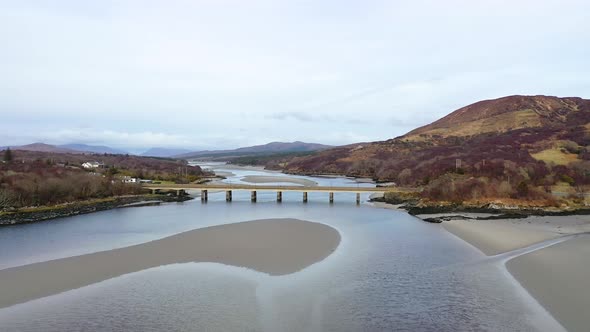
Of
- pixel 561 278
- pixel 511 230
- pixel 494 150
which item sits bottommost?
pixel 561 278

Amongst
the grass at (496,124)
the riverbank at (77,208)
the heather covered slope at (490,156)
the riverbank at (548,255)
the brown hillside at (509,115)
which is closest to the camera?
the riverbank at (548,255)

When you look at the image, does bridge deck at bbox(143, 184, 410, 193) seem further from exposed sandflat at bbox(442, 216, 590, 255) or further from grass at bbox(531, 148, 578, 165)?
grass at bbox(531, 148, 578, 165)

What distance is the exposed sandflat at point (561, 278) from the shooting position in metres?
15.0

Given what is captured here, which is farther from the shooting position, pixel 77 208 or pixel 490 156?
pixel 490 156

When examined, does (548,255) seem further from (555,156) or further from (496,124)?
(496,124)

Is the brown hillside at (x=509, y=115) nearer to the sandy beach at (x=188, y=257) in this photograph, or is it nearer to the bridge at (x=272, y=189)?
the bridge at (x=272, y=189)

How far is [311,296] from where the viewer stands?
16859 millimetres

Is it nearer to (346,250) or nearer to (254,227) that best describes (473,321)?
(346,250)

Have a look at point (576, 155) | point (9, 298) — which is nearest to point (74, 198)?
point (9, 298)

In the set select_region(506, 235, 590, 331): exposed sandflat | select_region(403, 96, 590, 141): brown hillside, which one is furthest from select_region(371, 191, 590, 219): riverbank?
select_region(403, 96, 590, 141): brown hillside

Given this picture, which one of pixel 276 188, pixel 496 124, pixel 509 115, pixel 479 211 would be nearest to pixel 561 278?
pixel 479 211

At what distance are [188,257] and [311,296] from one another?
33.3 ft

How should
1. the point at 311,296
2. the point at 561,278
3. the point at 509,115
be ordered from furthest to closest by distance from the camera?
the point at 509,115
the point at 561,278
the point at 311,296

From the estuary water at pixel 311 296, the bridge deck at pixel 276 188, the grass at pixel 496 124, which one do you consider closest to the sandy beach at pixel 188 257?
the estuary water at pixel 311 296
